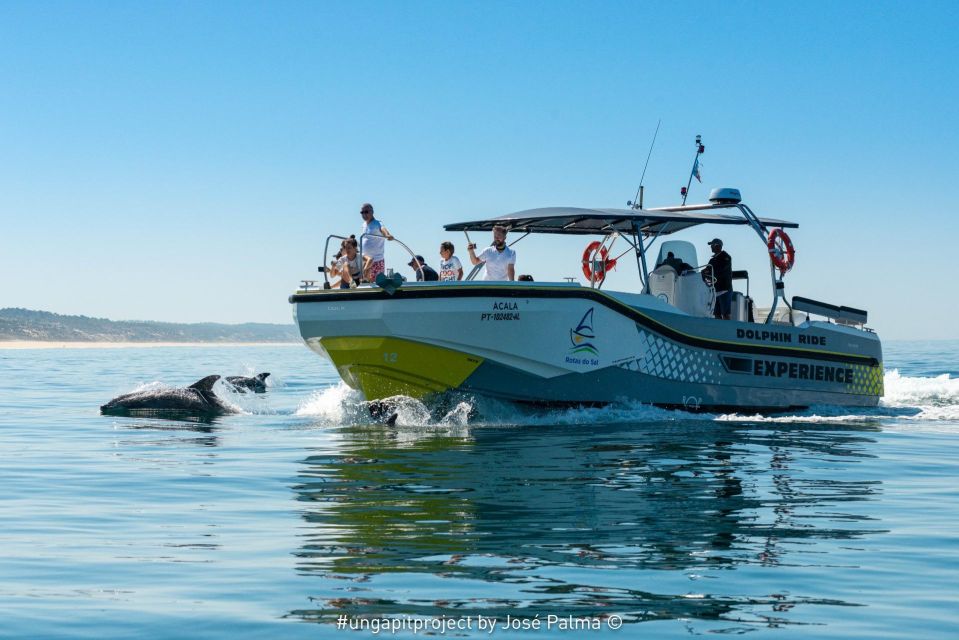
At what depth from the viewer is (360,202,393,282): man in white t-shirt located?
52.4 ft

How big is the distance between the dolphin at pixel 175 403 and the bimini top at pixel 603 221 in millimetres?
5551

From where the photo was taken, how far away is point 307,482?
412 inches

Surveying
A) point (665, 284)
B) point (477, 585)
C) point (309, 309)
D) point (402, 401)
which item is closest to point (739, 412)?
point (665, 284)

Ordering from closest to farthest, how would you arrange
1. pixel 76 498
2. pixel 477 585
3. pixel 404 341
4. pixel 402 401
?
pixel 477 585
pixel 76 498
pixel 404 341
pixel 402 401

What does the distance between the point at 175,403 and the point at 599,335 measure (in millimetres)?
8121

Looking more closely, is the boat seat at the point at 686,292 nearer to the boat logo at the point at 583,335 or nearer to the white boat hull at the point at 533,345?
the white boat hull at the point at 533,345

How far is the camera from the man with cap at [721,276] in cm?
1817

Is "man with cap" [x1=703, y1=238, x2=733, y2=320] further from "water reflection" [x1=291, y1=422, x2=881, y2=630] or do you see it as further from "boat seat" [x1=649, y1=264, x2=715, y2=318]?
"water reflection" [x1=291, y1=422, x2=881, y2=630]

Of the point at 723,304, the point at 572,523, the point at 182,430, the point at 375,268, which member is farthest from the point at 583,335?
the point at 572,523

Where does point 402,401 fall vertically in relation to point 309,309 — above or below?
below

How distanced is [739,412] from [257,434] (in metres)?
7.75

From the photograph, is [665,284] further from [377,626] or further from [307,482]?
[377,626]

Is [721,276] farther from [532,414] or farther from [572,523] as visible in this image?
[572,523]

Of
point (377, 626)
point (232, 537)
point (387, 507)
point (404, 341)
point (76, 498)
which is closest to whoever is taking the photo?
point (377, 626)
